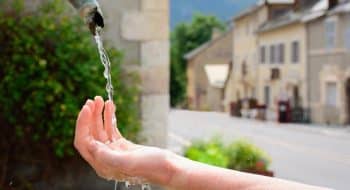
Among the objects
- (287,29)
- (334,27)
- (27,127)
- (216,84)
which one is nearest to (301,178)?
(27,127)

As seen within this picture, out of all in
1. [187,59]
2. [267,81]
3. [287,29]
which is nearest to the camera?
[287,29]

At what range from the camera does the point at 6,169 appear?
3010 millimetres

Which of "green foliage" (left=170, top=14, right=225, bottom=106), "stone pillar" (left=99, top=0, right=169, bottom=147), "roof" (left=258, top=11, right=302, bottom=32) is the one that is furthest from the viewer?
"green foliage" (left=170, top=14, right=225, bottom=106)

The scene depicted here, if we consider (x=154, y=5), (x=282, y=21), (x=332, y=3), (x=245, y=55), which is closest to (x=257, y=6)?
(x=245, y=55)

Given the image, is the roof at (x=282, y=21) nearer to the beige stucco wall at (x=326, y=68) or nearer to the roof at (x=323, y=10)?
the roof at (x=323, y=10)

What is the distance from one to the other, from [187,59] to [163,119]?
100ft

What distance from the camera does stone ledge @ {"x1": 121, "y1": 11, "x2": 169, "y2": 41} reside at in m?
3.23

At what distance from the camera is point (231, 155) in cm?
413

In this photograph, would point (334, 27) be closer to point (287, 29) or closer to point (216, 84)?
point (287, 29)

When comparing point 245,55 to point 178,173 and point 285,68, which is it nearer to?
point 285,68

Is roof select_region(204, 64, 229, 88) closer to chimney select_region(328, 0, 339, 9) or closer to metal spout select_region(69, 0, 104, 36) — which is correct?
chimney select_region(328, 0, 339, 9)

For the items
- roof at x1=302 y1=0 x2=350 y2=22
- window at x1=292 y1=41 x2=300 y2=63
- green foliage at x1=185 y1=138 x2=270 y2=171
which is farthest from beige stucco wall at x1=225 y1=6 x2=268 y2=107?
green foliage at x1=185 y1=138 x2=270 y2=171

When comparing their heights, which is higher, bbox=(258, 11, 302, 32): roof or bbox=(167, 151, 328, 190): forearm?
bbox=(258, 11, 302, 32): roof

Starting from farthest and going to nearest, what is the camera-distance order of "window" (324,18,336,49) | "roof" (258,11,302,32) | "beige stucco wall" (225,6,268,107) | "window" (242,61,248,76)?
"window" (242,61,248,76), "beige stucco wall" (225,6,268,107), "roof" (258,11,302,32), "window" (324,18,336,49)
